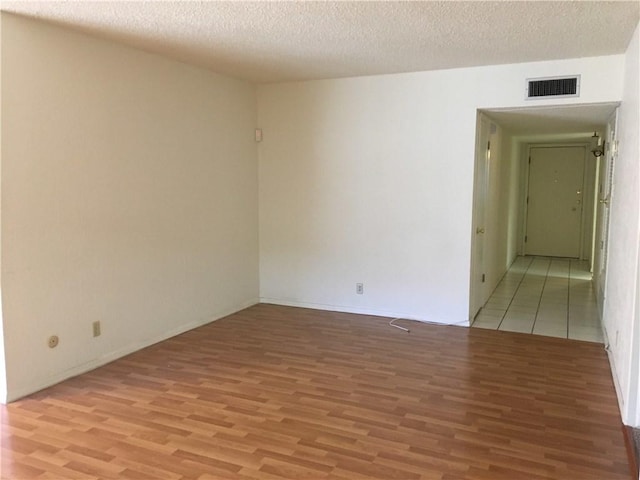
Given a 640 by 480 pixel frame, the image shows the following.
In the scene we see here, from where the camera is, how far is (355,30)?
3402mm

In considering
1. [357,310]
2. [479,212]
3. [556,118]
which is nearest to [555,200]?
[556,118]

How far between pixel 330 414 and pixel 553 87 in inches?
129

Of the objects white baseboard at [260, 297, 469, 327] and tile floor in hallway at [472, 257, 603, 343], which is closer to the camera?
tile floor in hallway at [472, 257, 603, 343]

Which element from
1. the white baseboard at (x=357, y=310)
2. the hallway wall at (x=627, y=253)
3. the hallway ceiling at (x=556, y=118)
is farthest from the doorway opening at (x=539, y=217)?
the hallway wall at (x=627, y=253)

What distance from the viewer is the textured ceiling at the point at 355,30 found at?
2.93 m

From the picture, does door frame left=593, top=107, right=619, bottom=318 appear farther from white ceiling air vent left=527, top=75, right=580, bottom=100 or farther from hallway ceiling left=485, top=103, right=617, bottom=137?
white ceiling air vent left=527, top=75, right=580, bottom=100

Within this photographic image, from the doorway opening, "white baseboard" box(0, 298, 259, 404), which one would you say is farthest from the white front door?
"white baseboard" box(0, 298, 259, 404)

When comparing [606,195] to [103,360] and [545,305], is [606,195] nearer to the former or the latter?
[545,305]

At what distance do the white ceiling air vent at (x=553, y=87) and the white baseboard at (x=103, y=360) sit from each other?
11.6 ft

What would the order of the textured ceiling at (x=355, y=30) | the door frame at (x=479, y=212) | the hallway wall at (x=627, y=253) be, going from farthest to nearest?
the door frame at (x=479, y=212) → the textured ceiling at (x=355, y=30) → the hallway wall at (x=627, y=253)

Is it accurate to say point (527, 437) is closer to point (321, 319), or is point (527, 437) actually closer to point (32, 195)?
point (321, 319)

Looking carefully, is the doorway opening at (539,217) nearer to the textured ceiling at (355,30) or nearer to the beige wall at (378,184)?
the beige wall at (378,184)

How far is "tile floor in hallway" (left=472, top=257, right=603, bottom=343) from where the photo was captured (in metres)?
4.85

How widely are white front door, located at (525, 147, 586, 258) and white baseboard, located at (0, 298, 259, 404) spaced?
6.60 m
